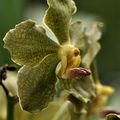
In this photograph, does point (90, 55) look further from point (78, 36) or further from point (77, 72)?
point (77, 72)

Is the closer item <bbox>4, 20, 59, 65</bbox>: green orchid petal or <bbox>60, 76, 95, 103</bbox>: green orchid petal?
<bbox>4, 20, 59, 65</bbox>: green orchid petal

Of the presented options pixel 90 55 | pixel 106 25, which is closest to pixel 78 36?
pixel 90 55

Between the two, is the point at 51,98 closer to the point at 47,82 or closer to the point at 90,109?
the point at 47,82

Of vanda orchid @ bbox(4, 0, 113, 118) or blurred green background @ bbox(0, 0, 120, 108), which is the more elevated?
vanda orchid @ bbox(4, 0, 113, 118)

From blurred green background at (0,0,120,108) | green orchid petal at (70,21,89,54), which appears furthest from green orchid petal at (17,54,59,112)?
blurred green background at (0,0,120,108)

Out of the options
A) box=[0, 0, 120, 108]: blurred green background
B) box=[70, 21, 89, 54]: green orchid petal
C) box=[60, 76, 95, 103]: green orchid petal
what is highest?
box=[70, 21, 89, 54]: green orchid petal

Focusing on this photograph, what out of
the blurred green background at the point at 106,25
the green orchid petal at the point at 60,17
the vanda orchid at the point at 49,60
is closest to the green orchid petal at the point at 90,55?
the vanda orchid at the point at 49,60

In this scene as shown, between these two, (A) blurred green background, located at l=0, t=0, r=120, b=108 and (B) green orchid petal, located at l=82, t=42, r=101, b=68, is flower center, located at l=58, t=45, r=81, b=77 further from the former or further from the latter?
(A) blurred green background, located at l=0, t=0, r=120, b=108

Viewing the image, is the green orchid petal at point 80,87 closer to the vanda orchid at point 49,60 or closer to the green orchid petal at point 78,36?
the vanda orchid at point 49,60
